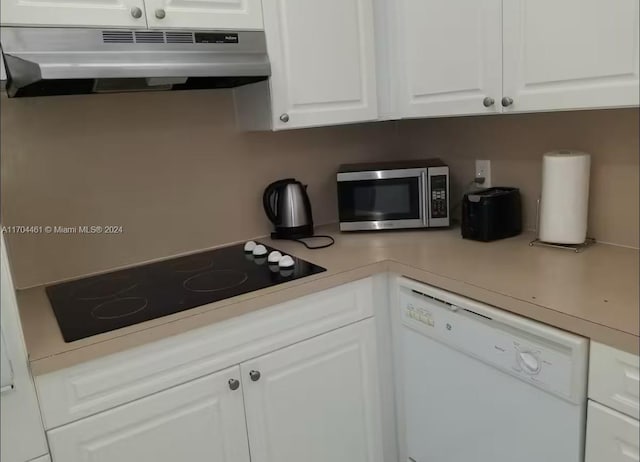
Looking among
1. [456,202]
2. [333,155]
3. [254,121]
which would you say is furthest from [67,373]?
[456,202]

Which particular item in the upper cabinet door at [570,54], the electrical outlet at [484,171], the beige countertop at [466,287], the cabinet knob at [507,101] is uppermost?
the upper cabinet door at [570,54]

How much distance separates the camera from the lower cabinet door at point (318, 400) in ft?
5.10

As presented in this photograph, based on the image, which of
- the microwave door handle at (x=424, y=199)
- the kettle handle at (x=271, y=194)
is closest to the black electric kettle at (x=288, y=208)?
the kettle handle at (x=271, y=194)

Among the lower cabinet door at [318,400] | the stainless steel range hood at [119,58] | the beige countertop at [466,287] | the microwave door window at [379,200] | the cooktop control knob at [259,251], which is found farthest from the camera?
the microwave door window at [379,200]

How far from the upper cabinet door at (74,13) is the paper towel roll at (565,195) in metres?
1.30

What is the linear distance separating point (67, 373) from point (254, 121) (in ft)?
3.40

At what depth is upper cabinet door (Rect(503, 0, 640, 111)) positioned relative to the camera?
50.8 inches

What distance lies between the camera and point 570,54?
140 cm

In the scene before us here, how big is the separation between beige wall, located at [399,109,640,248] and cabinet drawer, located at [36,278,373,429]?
0.73 meters

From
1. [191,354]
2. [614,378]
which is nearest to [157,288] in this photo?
[191,354]

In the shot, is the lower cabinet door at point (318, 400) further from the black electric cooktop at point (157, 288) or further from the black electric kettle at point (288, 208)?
the black electric kettle at point (288, 208)

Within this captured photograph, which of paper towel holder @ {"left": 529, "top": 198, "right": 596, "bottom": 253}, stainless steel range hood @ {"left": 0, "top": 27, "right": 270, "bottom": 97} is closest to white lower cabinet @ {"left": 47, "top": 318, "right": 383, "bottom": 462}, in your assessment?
paper towel holder @ {"left": 529, "top": 198, "right": 596, "bottom": 253}

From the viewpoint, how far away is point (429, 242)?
6.26 feet

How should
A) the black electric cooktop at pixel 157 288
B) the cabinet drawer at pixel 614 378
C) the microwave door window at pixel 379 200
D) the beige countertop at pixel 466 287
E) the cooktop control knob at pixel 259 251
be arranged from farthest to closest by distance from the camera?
the microwave door window at pixel 379 200, the cooktop control knob at pixel 259 251, the black electric cooktop at pixel 157 288, the beige countertop at pixel 466 287, the cabinet drawer at pixel 614 378
